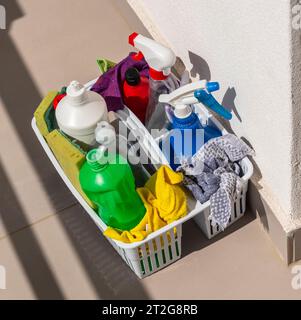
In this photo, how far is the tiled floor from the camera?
144cm

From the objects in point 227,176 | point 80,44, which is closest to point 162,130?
point 227,176

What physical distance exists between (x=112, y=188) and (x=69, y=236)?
31cm

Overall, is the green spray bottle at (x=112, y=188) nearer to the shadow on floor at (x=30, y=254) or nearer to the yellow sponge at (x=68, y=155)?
the yellow sponge at (x=68, y=155)

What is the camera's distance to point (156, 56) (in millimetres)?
1383

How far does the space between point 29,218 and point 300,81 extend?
789 mm

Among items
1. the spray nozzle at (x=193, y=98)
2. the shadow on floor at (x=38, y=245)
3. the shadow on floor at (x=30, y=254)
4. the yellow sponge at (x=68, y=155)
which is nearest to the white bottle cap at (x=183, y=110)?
the spray nozzle at (x=193, y=98)

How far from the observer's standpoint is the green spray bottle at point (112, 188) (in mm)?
1280

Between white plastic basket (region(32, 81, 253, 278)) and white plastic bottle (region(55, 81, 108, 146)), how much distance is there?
0.32 ft

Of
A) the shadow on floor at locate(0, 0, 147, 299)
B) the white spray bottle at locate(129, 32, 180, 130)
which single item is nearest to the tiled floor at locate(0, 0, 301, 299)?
the shadow on floor at locate(0, 0, 147, 299)

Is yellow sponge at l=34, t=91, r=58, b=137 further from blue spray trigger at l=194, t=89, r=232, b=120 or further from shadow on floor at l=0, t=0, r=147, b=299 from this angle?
blue spray trigger at l=194, t=89, r=232, b=120

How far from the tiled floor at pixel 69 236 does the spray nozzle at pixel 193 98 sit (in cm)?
29

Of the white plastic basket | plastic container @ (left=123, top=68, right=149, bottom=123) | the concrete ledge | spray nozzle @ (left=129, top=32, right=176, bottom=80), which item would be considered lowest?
the concrete ledge

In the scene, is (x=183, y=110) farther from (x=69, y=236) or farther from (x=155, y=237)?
(x=69, y=236)

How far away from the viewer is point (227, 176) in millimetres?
1356
